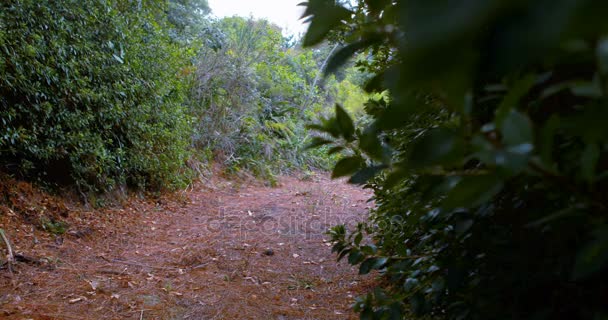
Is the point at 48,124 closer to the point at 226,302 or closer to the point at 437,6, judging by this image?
the point at 226,302

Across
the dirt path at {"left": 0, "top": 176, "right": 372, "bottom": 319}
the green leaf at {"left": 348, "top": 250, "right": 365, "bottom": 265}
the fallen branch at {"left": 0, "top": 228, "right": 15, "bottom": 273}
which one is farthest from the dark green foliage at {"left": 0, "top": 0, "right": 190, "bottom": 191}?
the green leaf at {"left": 348, "top": 250, "right": 365, "bottom": 265}

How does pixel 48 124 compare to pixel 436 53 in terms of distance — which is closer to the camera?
pixel 436 53

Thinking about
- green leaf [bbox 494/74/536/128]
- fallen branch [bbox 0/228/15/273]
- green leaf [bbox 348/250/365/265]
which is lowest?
fallen branch [bbox 0/228/15/273]

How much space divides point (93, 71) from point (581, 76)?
4.85 m

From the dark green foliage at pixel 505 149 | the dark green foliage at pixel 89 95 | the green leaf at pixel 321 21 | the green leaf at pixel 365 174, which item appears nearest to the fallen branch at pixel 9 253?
the dark green foliage at pixel 89 95

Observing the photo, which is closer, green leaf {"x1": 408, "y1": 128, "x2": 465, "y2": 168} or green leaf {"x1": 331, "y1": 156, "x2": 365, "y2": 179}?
green leaf {"x1": 408, "y1": 128, "x2": 465, "y2": 168}

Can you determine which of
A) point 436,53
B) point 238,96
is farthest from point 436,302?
point 238,96

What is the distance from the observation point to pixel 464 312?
81 centimetres

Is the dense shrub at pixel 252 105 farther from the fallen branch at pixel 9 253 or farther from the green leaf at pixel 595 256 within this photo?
the green leaf at pixel 595 256

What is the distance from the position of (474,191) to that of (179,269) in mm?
3259

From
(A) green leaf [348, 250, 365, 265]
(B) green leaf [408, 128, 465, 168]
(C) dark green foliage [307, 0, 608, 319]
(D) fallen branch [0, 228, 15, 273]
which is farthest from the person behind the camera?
(D) fallen branch [0, 228, 15, 273]

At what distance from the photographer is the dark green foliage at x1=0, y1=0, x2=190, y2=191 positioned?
3.57m

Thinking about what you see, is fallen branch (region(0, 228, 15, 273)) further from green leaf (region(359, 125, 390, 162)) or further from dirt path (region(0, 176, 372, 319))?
green leaf (region(359, 125, 390, 162))

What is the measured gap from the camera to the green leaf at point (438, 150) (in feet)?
1.24
